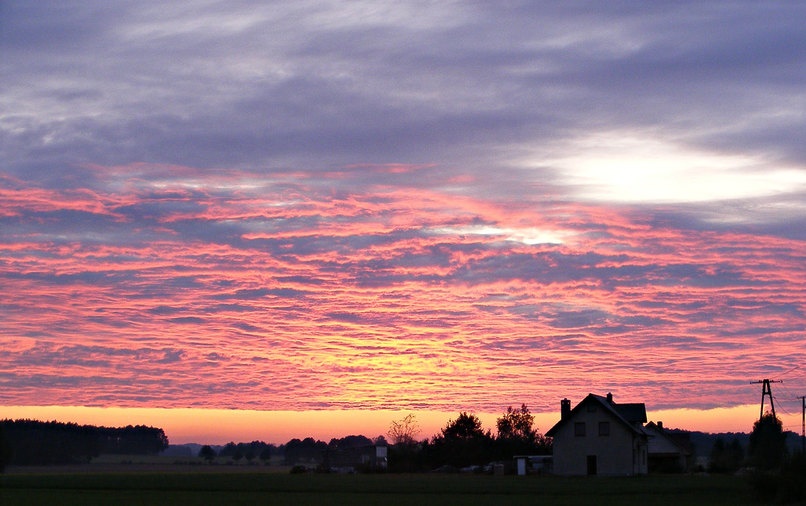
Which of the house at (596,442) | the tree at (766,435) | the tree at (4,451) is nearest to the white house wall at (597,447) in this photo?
the house at (596,442)

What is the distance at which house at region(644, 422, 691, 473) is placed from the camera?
85.9 meters

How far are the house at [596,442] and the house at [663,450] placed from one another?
42.6 feet

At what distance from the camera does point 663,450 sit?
9012 centimetres

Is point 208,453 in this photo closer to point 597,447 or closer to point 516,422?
point 516,422

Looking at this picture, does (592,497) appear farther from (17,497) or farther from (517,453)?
(517,453)

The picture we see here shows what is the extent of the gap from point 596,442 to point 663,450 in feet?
73.4

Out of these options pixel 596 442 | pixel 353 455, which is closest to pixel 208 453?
pixel 353 455

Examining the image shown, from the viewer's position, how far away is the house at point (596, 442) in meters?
70.7

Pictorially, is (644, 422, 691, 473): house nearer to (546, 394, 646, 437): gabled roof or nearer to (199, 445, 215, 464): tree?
(546, 394, 646, 437): gabled roof

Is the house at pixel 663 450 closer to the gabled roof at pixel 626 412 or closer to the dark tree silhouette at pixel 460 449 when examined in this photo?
the gabled roof at pixel 626 412

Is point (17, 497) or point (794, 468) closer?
point (794, 468)

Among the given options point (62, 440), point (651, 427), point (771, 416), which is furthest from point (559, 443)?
point (62, 440)

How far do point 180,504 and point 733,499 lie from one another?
915 inches

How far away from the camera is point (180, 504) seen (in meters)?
31.2
